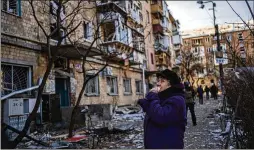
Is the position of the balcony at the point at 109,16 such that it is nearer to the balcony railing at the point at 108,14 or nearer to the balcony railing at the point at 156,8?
the balcony railing at the point at 108,14

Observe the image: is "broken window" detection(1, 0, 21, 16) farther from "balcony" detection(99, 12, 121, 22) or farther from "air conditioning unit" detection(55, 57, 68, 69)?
"balcony" detection(99, 12, 121, 22)

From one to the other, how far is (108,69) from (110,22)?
453cm

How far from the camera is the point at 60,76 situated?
16703 mm

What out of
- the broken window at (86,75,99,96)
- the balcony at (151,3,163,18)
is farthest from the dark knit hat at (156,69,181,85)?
the balcony at (151,3,163,18)

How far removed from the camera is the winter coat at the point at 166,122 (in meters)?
3.35

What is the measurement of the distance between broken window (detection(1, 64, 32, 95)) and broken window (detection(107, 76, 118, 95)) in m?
9.58

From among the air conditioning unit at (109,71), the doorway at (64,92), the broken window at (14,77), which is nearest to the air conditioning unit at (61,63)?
the doorway at (64,92)

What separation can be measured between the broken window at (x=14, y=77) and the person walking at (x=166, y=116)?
390 inches

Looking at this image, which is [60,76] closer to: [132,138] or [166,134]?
[132,138]

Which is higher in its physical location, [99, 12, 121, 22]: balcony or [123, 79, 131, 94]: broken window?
[99, 12, 121, 22]: balcony

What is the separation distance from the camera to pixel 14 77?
43.4 feet

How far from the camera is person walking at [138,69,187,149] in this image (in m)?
3.35

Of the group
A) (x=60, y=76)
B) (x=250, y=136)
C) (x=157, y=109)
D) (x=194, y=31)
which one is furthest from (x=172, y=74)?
(x=194, y=31)

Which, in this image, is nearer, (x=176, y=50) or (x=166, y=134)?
(x=166, y=134)
